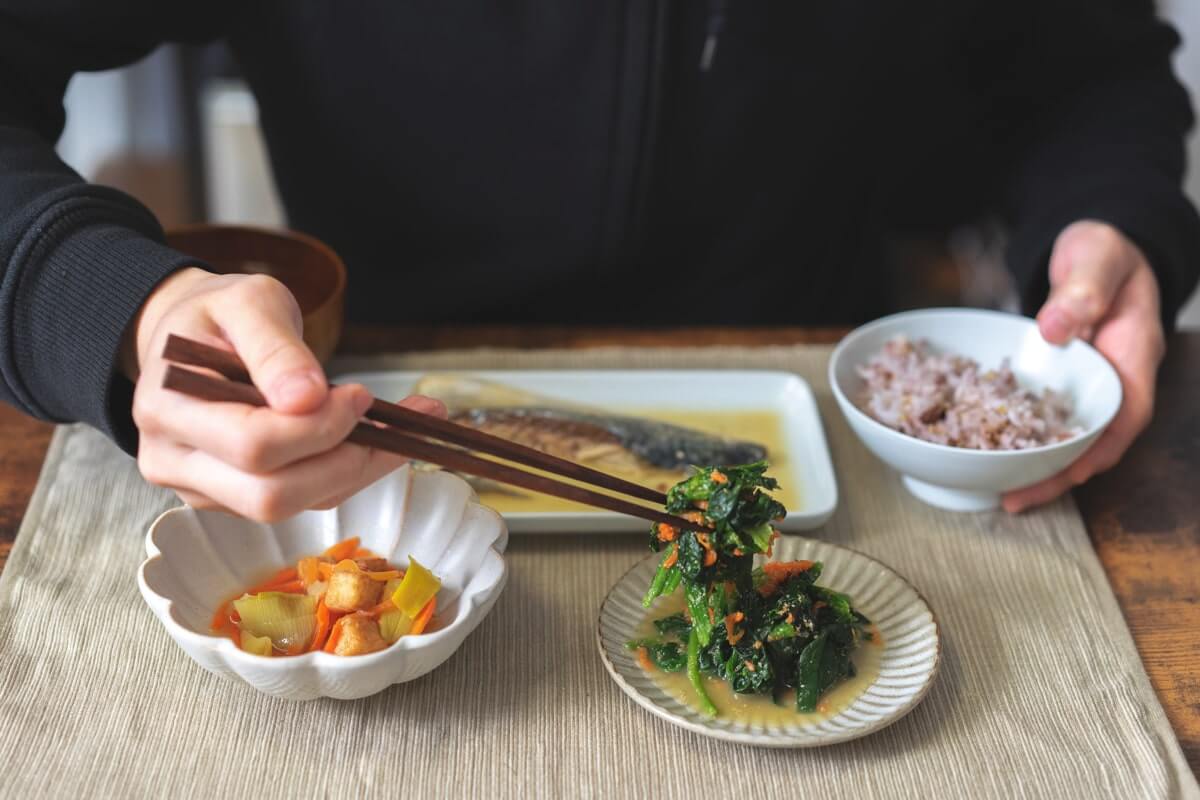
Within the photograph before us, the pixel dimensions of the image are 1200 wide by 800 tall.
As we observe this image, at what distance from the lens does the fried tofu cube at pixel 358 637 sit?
112 cm

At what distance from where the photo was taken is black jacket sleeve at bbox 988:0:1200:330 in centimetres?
185

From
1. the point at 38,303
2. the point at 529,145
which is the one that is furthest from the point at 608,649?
the point at 529,145

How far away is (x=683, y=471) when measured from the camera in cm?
163

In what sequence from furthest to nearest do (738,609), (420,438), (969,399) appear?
(969,399)
(738,609)
(420,438)

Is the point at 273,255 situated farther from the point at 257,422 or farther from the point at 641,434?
the point at 257,422

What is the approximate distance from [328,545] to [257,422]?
39cm

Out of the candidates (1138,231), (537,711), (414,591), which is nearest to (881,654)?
(537,711)

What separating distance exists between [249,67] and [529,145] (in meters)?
0.52

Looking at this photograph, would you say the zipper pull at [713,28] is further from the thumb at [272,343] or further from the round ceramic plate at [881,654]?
the thumb at [272,343]

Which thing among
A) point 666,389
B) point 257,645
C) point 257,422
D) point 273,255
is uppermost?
point 257,422

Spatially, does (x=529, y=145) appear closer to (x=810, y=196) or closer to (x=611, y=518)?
(x=810, y=196)

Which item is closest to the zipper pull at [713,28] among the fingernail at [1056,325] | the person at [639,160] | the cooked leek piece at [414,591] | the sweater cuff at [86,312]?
the person at [639,160]

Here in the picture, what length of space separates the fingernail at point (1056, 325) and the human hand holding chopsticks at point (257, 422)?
0.98m

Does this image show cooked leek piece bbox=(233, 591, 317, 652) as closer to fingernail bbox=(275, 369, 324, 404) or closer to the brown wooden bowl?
fingernail bbox=(275, 369, 324, 404)
